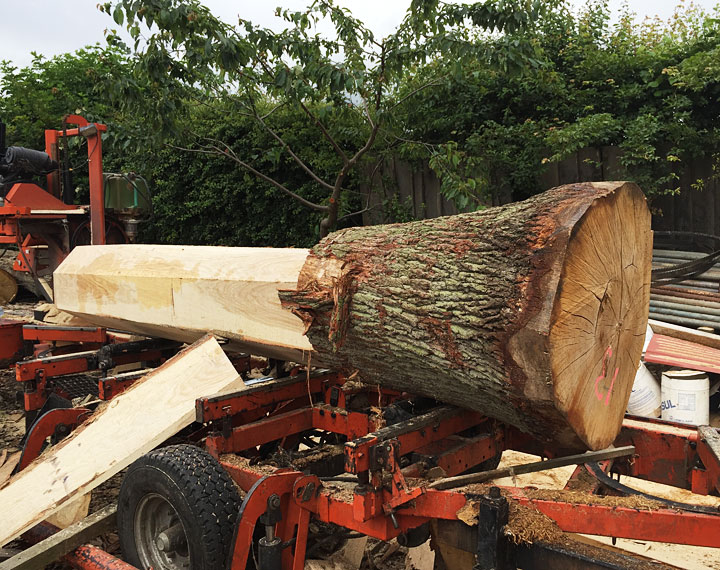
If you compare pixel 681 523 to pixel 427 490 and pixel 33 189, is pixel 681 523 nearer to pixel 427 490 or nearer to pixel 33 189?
pixel 427 490

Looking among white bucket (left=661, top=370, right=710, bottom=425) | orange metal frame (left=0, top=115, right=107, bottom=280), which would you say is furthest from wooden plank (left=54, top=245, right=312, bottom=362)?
white bucket (left=661, top=370, right=710, bottom=425)

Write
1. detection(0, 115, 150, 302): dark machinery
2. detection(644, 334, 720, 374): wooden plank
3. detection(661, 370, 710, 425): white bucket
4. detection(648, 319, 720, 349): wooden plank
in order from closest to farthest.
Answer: detection(661, 370, 710, 425): white bucket < detection(644, 334, 720, 374): wooden plank < detection(648, 319, 720, 349): wooden plank < detection(0, 115, 150, 302): dark machinery

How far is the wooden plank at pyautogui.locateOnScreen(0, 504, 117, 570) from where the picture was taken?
244 centimetres

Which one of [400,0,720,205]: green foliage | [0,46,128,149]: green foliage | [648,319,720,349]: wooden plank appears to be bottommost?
[648,319,720,349]: wooden plank

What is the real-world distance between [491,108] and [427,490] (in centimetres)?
719

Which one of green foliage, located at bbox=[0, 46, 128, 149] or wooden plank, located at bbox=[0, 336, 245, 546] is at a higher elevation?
green foliage, located at bbox=[0, 46, 128, 149]

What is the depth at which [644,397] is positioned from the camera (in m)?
4.66

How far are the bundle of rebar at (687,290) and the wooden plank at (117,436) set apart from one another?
4753mm

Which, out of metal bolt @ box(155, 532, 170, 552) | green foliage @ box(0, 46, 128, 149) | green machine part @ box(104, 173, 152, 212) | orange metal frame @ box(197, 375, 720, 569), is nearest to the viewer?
orange metal frame @ box(197, 375, 720, 569)

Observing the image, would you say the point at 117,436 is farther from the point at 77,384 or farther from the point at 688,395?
the point at 688,395

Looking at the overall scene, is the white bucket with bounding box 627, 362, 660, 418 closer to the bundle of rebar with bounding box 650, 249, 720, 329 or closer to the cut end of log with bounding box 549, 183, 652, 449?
the bundle of rebar with bounding box 650, 249, 720, 329

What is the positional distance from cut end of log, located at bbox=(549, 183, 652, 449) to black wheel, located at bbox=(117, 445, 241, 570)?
1.35 metres

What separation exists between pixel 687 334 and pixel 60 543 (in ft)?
16.4

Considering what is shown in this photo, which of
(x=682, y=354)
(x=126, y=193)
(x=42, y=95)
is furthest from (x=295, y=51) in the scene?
(x=42, y=95)
